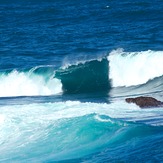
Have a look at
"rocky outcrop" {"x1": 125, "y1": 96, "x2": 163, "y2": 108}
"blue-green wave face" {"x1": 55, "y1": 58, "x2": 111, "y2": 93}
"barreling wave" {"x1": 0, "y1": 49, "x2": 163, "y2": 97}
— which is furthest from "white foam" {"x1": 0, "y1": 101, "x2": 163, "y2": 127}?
"barreling wave" {"x1": 0, "y1": 49, "x2": 163, "y2": 97}

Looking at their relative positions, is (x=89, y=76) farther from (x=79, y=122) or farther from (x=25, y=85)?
(x=79, y=122)

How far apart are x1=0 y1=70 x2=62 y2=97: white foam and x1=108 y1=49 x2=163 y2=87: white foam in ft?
11.5

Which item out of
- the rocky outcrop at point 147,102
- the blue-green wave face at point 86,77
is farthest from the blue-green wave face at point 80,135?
the blue-green wave face at point 86,77

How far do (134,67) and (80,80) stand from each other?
341 cm

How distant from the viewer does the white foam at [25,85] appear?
43406 millimetres

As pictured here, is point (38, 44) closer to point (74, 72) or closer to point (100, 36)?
point (100, 36)

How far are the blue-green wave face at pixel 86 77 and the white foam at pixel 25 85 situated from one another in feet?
2.15

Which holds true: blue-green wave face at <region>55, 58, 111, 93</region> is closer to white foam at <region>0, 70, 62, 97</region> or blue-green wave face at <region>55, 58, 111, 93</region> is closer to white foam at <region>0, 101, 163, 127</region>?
white foam at <region>0, 70, 62, 97</region>

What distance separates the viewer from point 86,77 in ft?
146

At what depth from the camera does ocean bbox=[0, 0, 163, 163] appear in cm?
2562

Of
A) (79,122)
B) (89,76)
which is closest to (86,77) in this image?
→ (89,76)

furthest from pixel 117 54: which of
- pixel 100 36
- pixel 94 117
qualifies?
pixel 94 117

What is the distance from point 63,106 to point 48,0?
43.9 metres

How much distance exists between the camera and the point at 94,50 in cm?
4888
